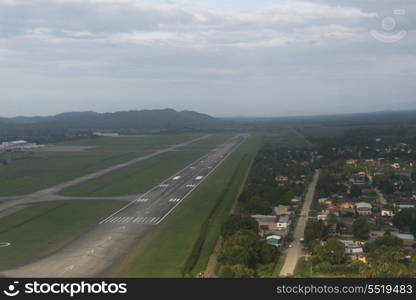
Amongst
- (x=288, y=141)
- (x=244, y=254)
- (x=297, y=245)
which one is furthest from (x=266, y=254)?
(x=288, y=141)

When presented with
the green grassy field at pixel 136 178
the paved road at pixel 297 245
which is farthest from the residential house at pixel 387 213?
the green grassy field at pixel 136 178

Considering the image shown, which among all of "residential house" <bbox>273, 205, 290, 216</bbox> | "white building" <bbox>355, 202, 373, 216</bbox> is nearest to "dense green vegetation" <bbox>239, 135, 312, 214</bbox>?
"residential house" <bbox>273, 205, 290, 216</bbox>

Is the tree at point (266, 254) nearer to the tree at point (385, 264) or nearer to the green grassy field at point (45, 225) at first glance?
the tree at point (385, 264)

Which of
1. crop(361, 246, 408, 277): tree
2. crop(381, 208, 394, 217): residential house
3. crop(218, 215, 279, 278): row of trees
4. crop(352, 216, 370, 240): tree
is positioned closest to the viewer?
crop(361, 246, 408, 277): tree

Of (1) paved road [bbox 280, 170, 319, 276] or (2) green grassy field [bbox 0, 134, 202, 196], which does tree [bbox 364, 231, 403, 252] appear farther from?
(2) green grassy field [bbox 0, 134, 202, 196]

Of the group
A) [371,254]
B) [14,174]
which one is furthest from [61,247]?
[14,174]

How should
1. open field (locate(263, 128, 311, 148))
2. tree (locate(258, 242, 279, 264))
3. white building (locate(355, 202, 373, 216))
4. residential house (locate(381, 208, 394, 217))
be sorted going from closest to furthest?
1. tree (locate(258, 242, 279, 264))
2. residential house (locate(381, 208, 394, 217))
3. white building (locate(355, 202, 373, 216))
4. open field (locate(263, 128, 311, 148))

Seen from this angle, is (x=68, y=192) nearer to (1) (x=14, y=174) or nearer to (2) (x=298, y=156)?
(1) (x=14, y=174)
